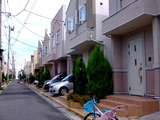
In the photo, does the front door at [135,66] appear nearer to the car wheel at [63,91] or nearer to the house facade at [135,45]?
the house facade at [135,45]

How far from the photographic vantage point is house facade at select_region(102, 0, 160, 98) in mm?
10711

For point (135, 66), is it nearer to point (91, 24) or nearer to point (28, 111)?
point (28, 111)

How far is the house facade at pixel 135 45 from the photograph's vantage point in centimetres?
1071

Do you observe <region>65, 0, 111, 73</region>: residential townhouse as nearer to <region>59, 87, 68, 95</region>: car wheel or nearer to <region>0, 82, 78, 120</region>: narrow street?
<region>59, 87, 68, 95</region>: car wheel

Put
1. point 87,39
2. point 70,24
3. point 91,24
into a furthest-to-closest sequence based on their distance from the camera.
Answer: point 70,24, point 91,24, point 87,39

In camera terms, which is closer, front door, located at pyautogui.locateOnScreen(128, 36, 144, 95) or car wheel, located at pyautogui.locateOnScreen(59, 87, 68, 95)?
front door, located at pyautogui.locateOnScreen(128, 36, 144, 95)

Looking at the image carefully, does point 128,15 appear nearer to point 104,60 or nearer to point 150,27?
point 150,27

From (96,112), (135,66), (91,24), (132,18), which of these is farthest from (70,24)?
(96,112)

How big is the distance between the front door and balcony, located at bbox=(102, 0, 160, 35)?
0.73m

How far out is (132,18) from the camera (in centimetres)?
1144

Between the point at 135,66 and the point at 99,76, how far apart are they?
192cm

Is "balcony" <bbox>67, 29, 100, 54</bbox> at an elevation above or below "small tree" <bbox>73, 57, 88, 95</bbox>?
above

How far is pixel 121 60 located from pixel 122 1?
10.0 ft

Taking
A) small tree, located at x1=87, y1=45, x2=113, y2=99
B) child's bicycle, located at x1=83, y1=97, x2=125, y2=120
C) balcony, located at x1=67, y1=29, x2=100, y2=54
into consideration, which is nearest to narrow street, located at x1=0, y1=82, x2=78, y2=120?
small tree, located at x1=87, y1=45, x2=113, y2=99
